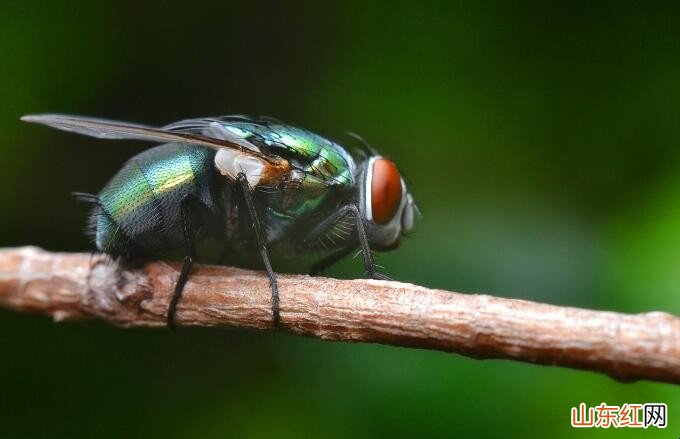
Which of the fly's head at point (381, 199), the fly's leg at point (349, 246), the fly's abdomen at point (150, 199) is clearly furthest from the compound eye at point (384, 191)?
the fly's abdomen at point (150, 199)

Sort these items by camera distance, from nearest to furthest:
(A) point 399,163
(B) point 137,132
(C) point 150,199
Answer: (B) point 137,132 < (C) point 150,199 < (A) point 399,163

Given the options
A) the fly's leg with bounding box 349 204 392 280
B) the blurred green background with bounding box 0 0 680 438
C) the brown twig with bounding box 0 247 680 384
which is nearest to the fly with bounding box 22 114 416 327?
the fly's leg with bounding box 349 204 392 280

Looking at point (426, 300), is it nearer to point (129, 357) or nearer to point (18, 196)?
point (129, 357)

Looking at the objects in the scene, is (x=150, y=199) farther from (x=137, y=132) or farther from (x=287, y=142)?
(x=287, y=142)

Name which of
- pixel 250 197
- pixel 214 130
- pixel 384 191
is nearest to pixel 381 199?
pixel 384 191

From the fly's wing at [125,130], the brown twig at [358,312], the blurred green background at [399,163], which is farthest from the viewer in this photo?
the blurred green background at [399,163]

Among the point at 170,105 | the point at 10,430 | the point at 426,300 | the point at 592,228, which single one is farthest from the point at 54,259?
the point at 592,228

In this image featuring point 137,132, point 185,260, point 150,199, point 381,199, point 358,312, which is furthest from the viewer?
point 381,199

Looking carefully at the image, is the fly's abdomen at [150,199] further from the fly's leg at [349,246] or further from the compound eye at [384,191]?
the compound eye at [384,191]

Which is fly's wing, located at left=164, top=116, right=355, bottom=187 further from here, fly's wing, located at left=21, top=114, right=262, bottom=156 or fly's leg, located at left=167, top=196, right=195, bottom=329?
fly's leg, located at left=167, top=196, right=195, bottom=329
